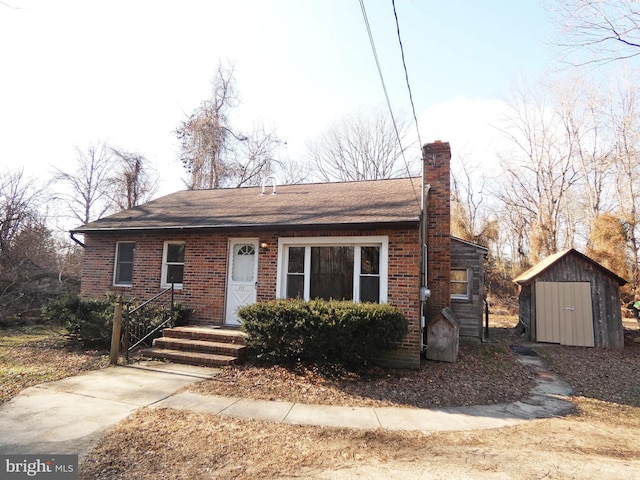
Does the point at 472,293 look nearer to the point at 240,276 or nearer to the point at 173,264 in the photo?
the point at 240,276

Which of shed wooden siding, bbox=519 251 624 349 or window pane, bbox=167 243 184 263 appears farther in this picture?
shed wooden siding, bbox=519 251 624 349

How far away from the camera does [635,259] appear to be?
16688 millimetres

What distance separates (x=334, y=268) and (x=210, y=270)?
3.40 m

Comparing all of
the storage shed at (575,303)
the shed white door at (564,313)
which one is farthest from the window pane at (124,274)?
the shed white door at (564,313)

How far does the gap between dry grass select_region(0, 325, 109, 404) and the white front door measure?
116 inches

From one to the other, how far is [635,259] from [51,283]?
2639cm

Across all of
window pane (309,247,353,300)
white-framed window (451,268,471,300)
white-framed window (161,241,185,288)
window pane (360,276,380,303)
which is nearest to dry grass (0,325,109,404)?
white-framed window (161,241,185,288)

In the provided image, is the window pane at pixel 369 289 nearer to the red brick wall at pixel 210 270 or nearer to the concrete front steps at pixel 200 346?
the red brick wall at pixel 210 270

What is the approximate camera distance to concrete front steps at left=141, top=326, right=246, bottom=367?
7207mm

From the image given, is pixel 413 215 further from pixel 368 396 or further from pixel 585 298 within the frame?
pixel 585 298

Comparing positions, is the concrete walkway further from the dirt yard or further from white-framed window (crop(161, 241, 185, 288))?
white-framed window (crop(161, 241, 185, 288))

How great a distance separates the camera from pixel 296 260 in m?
8.79

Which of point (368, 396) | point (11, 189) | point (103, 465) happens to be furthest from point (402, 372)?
Result: point (11, 189)

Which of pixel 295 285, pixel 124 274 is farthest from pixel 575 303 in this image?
pixel 124 274
